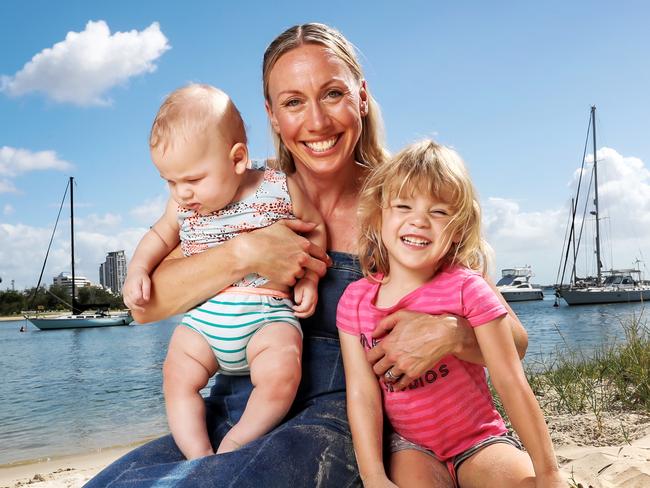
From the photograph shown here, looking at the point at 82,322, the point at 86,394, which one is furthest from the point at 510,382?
the point at 82,322

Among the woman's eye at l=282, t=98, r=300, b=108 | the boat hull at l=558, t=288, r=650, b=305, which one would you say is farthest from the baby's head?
the boat hull at l=558, t=288, r=650, b=305

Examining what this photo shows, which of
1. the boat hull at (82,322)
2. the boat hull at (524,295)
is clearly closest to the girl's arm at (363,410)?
the boat hull at (82,322)

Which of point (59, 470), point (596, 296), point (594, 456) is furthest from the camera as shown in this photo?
point (596, 296)

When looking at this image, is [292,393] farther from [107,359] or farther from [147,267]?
[107,359]

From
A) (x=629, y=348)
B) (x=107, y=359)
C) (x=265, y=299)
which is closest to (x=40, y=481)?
(x=265, y=299)

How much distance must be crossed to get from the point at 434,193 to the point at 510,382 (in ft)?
A: 2.26

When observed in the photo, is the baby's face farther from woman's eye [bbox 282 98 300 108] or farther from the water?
the water

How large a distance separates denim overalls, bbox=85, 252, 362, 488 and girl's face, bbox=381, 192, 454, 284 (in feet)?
1.14

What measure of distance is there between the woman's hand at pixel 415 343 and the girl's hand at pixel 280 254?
1.30ft

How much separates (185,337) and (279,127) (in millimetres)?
944

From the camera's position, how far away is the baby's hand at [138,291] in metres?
2.61

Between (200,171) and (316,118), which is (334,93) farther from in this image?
(200,171)

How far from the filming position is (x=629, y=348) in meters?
6.51

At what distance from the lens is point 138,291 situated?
2611 millimetres
